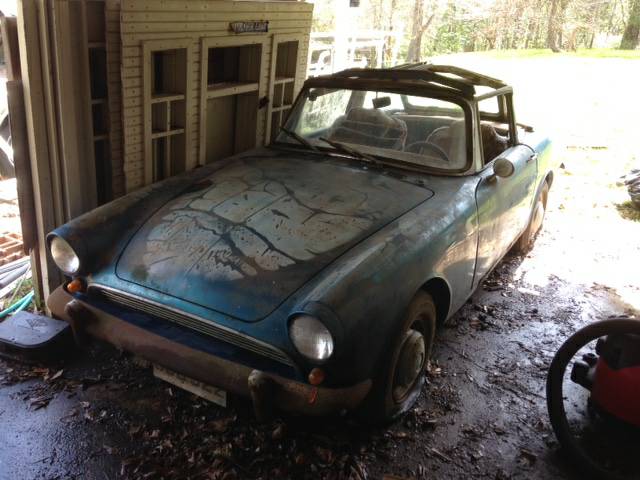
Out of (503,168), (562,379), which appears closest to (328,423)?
(562,379)

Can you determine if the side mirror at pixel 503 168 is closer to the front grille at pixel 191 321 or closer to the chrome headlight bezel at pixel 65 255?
the front grille at pixel 191 321

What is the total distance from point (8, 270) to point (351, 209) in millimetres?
2882

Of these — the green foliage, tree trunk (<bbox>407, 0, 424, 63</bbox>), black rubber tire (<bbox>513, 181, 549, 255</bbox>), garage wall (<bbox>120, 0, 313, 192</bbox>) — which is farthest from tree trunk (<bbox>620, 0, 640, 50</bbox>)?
garage wall (<bbox>120, 0, 313, 192</bbox>)

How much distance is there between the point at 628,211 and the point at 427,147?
4.18 meters

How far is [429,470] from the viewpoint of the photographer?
2.89 metres

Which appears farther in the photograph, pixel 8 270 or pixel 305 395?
pixel 8 270

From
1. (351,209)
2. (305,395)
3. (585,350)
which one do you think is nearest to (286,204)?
(351,209)

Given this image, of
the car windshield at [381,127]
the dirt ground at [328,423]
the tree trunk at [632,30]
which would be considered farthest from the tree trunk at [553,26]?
the car windshield at [381,127]

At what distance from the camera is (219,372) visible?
2.66 m

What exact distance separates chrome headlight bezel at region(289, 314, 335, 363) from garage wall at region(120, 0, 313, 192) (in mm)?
2043

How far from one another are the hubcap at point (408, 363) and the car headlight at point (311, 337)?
0.60 meters

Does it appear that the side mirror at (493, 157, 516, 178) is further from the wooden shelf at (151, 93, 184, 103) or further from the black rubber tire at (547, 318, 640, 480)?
the wooden shelf at (151, 93, 184, 103)

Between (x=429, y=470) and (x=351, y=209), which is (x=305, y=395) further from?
(x=351, y=209)

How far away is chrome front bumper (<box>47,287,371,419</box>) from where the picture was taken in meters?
2.55
